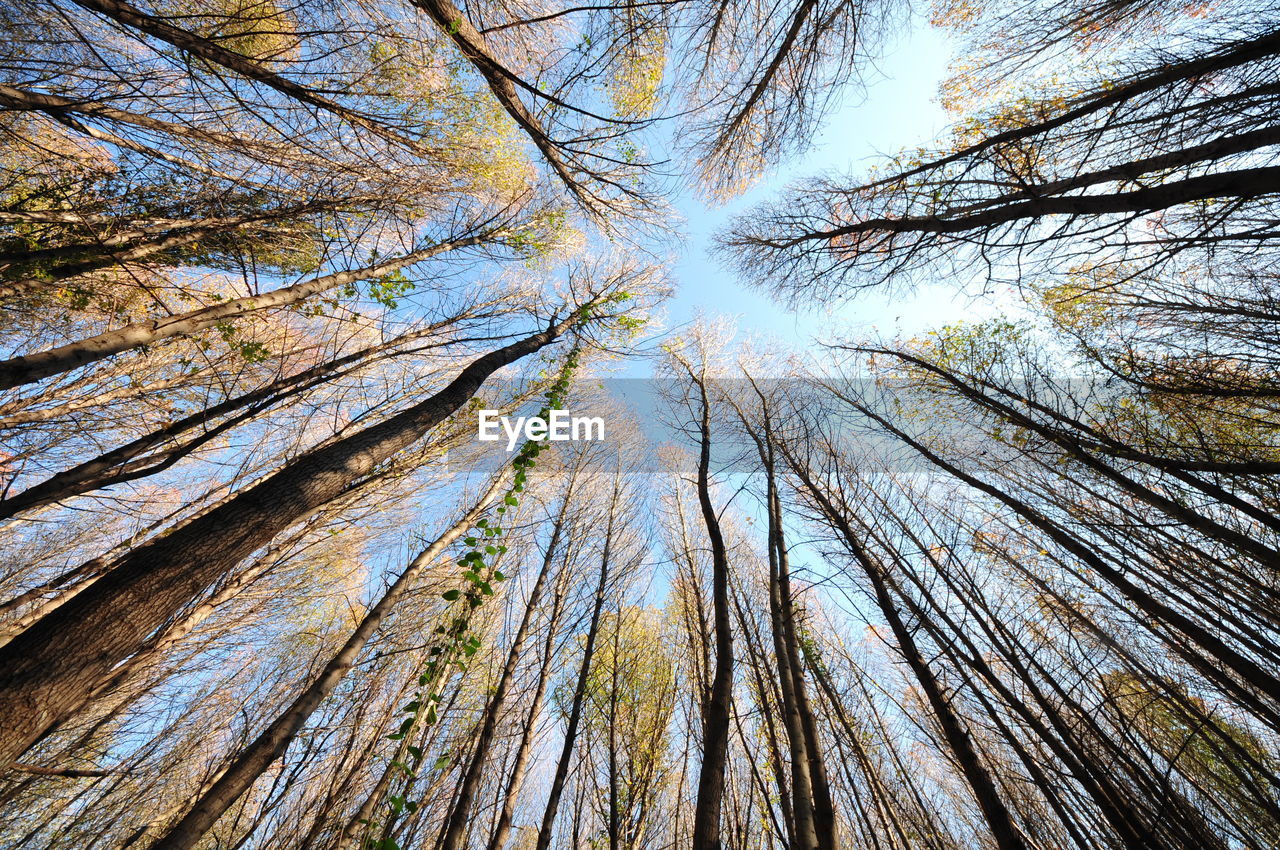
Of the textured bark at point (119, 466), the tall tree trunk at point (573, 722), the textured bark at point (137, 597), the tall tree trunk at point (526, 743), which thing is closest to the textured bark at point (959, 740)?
the tall tree trunk at point (573, 722)

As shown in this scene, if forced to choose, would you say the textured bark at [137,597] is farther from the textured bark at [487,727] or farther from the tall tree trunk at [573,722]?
the tall tree trunk at [573,722]

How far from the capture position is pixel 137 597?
1755 mm

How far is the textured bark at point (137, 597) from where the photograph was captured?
1468mm

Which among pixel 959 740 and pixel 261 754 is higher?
pixel 261 754

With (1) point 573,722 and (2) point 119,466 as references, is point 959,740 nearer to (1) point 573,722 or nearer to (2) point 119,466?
(1) point 573,722

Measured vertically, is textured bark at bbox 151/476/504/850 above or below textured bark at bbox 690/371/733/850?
below

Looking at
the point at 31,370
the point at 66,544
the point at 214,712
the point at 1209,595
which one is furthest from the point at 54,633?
the point at 66,544

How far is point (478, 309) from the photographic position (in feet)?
A: 22.1

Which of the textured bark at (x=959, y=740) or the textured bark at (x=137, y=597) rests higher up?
the textured bark at (x=137, y=597)

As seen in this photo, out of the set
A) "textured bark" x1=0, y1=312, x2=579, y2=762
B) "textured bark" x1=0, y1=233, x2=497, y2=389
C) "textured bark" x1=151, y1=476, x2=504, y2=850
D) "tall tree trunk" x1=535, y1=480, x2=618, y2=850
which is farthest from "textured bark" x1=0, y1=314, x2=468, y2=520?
"tall tree trunk" x1=535, y1=480, x2=618, y2=850

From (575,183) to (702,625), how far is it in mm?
5881

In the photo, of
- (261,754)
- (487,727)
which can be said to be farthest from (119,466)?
(487,727)

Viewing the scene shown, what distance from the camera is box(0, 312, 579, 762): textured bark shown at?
57.8 inches

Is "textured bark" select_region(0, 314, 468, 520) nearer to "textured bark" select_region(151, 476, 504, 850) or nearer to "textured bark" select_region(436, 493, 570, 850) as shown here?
"textured bark" select_region(151, 476, 504, 850)
